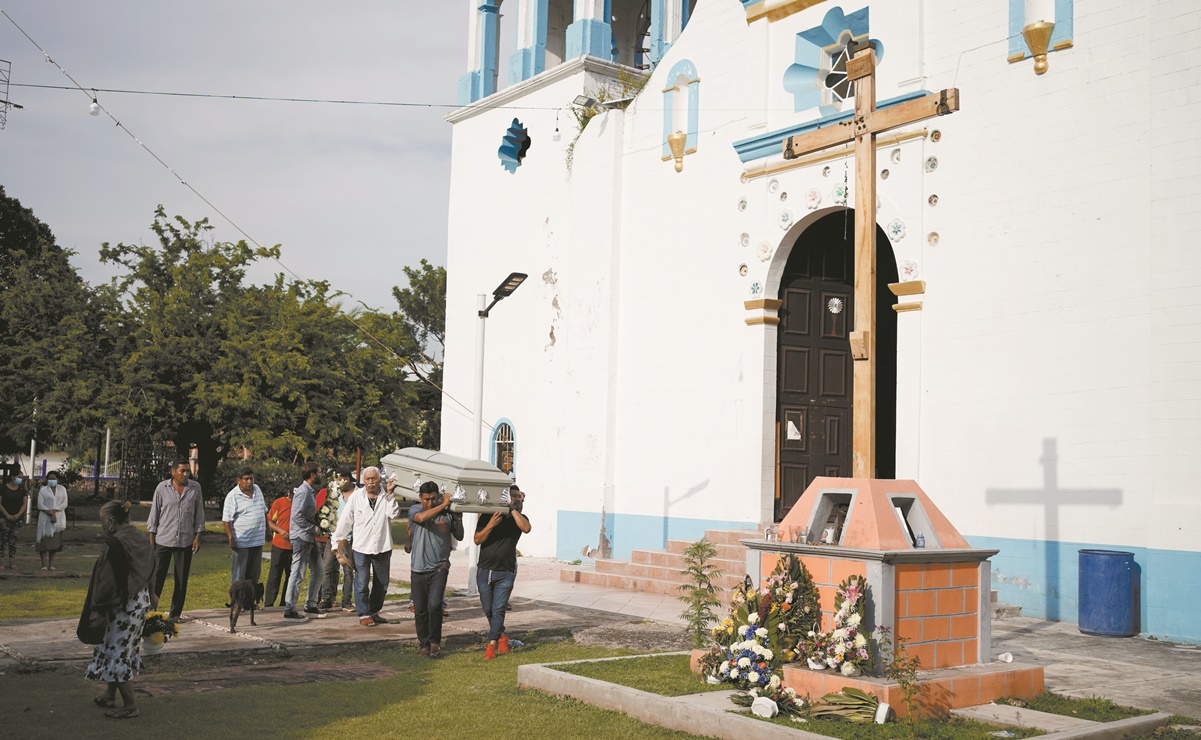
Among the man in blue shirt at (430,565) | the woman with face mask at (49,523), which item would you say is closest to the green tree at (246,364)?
the woman with face mask at (49,523)

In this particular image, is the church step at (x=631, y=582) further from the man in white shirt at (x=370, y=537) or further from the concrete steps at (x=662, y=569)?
the man in white shirt at (x=370, y=537)

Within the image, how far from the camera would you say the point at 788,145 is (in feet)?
30.3

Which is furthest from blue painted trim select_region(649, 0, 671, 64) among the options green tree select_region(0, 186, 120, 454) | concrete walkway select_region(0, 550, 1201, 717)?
green tree select_region(0, 186, 120, 454)

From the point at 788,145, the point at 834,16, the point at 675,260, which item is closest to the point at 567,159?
the point at 675,260

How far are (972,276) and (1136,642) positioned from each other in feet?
15.2

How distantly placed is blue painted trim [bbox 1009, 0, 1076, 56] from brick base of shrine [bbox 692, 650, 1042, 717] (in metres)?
8.11

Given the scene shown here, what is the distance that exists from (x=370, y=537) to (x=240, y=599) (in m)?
1.42

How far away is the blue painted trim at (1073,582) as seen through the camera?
Result: 444 inches

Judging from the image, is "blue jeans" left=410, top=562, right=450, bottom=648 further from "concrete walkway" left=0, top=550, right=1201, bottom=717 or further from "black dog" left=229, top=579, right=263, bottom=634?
"black dog" left=229, top=579, right=263, bottom=634

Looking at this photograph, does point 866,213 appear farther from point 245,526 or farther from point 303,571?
point 303,571

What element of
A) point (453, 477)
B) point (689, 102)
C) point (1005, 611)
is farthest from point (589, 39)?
point (1005, 611)

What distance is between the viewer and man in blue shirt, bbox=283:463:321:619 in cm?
1209

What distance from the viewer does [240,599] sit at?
11062 mm

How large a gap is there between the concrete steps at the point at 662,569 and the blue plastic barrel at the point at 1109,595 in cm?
429
